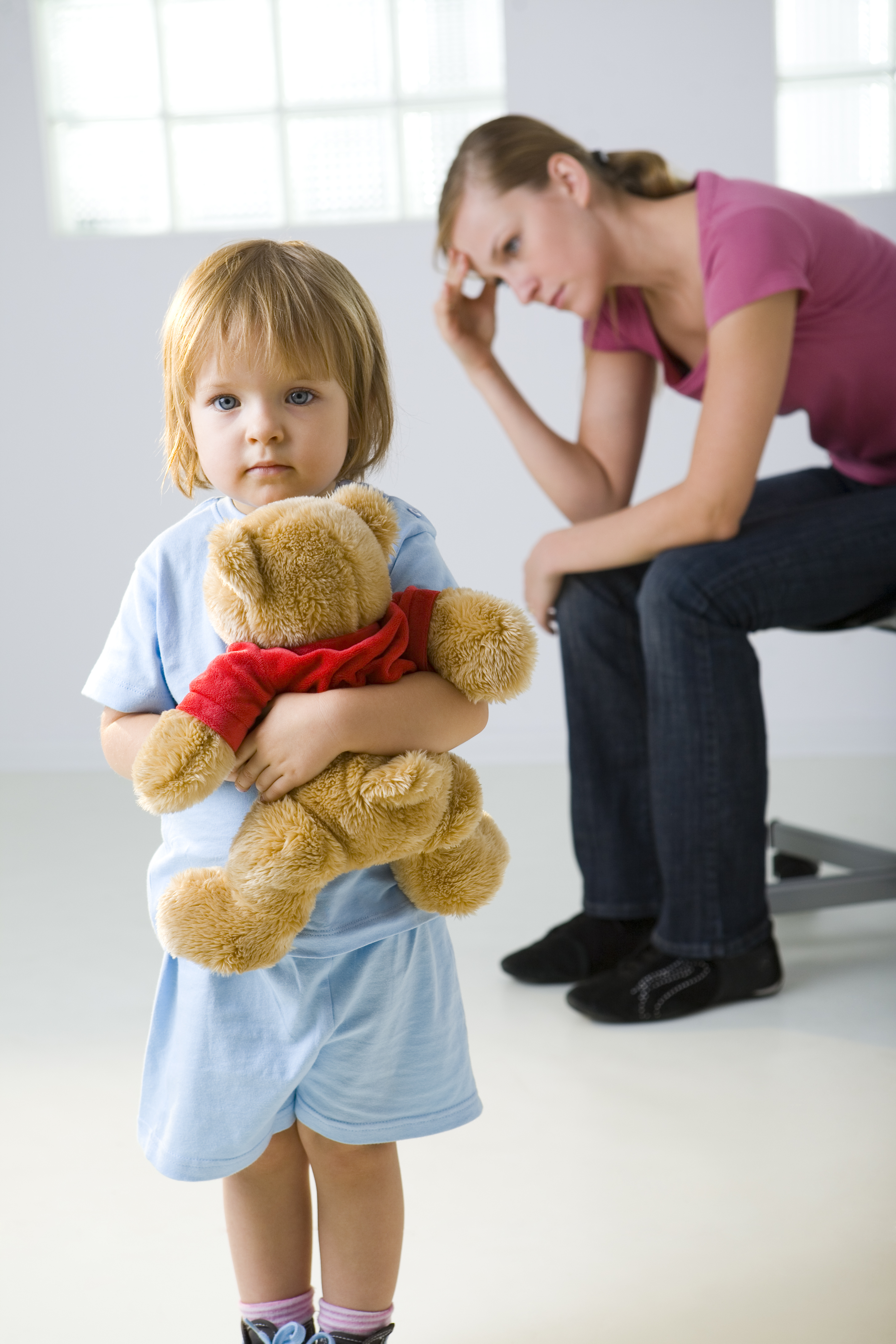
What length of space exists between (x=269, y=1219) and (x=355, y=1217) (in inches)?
2.3

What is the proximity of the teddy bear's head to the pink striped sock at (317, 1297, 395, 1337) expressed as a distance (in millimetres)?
424

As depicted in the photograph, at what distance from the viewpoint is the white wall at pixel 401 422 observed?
232cm

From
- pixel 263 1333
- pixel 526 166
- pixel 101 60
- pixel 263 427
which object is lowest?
pixel 263 1333

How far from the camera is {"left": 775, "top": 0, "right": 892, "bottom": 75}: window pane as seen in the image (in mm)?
2305

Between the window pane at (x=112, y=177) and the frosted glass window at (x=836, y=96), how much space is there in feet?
4.25

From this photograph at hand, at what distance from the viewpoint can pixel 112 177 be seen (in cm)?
249

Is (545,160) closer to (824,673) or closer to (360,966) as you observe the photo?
(360,966)

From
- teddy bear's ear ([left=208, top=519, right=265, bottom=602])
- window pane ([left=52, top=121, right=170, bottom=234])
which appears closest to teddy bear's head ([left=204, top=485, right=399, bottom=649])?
teddy bear's ear ([left=208, top=519, right=265, bottom=602])

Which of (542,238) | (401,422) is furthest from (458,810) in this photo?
(401,422)

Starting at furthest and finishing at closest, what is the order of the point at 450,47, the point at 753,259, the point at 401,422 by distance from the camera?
the point at 450,47, the point at 401,422, the point at 753,259

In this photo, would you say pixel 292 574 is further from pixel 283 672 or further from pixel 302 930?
pixel 302 930

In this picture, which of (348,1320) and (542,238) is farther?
(542,238)

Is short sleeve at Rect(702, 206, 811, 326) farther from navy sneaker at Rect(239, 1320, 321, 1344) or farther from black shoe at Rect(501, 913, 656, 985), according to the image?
navy sneaker at Rect(239, 1320, 321, 1344)

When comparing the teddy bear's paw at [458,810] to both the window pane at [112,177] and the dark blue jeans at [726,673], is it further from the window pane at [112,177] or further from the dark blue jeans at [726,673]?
the window pane at [112,177]
